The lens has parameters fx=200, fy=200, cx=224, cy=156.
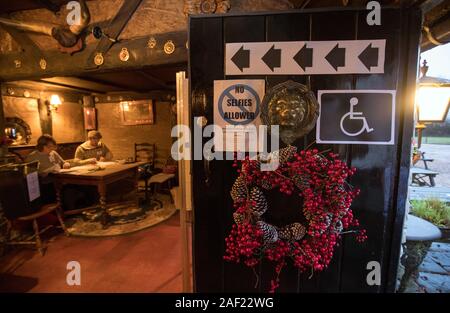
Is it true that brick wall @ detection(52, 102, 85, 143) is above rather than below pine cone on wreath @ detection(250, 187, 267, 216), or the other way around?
above

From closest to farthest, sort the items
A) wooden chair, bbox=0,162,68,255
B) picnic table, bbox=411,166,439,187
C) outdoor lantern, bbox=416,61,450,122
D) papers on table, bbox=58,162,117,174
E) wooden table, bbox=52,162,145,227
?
outdoor lantern, bbox=416,61,450,122, wooden chair, bbox=0,162,68,255, wooden table, bbox=52,162,145,227, papers on table, bbox=58,162,117,174, picnic table, bbox=411,166,439,187

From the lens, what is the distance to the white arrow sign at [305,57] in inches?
51.6

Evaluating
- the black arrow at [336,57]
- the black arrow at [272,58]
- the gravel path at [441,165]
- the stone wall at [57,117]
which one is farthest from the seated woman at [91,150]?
the gravel path at [441,165]

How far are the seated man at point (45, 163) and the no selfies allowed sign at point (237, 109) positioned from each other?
338cm

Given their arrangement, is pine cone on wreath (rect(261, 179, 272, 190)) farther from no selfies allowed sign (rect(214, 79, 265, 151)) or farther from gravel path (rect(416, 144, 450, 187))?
gravel path (rect(416, 144, 450, 187))

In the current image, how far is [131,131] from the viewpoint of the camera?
21.8 ft

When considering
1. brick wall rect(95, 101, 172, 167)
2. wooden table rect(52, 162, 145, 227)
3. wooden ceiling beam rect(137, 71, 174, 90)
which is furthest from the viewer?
brick wall rect(95, 101, 172, 167)

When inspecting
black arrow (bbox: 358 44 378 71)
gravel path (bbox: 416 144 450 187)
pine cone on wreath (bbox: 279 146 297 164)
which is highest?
black arrow (bbox: 358 44 378 71)

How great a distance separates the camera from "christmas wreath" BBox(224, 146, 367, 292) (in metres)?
1.29

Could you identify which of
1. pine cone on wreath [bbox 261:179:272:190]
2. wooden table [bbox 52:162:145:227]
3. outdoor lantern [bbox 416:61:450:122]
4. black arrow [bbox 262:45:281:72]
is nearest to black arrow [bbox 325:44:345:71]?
black arrow [bbox 262:45:281:72]

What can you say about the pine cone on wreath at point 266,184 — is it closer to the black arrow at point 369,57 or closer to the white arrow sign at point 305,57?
the white arrow sign at point 305,57
